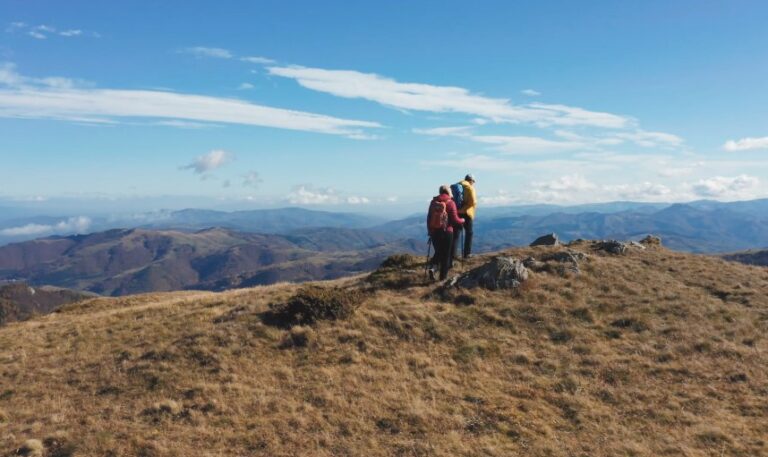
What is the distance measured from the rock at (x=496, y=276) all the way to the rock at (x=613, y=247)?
10211mm

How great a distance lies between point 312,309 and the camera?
1945 cm

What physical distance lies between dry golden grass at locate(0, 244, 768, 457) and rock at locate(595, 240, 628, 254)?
655cm

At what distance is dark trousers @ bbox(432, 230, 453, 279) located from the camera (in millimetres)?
22047

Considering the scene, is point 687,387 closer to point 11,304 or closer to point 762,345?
point 762,345

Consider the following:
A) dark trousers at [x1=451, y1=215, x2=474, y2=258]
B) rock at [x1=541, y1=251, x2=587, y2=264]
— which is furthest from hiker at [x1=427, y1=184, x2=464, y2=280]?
rock at [x1=541, y1=251, x2=587, y2=264]

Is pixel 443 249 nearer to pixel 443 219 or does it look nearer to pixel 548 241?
pixel 443 219

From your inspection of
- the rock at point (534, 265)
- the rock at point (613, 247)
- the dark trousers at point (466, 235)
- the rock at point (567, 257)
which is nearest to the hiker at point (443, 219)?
the dark trousers at point (466, 235)

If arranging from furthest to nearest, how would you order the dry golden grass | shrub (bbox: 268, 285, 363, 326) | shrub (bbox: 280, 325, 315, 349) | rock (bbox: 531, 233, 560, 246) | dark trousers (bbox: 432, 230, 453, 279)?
rock (bbox: 531, 233, 560, 246) → dark trousers (bbox: 432, 230, 453, 279) → shrub (bbox: 268, 285, 363, 326) → shrub (bbox: 280, 325, 315, 349) → the dry golden grass

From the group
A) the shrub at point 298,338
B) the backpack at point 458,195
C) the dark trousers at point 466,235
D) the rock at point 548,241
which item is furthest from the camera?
the rock at point 548,241

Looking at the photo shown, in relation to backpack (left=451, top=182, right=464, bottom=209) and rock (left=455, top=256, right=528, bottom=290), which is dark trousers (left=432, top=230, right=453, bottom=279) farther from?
backpack (left=451, top=182, right=464, bottom=209)

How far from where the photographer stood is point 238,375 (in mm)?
15156

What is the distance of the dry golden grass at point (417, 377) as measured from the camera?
11.7 metres

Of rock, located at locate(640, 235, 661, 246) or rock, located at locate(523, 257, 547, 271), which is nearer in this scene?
rock, located at locate(523, 257, 547, 271)

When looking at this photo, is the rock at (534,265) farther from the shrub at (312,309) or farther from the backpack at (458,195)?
the shrub at (312,309)
